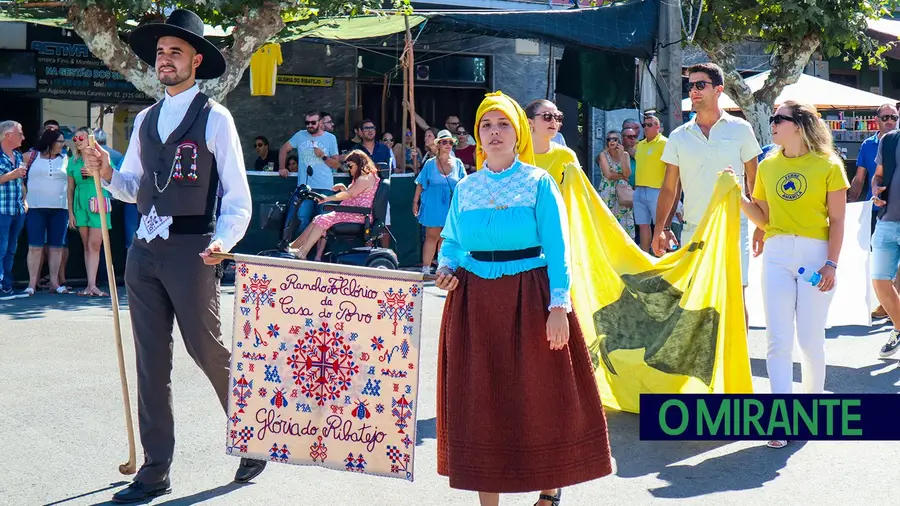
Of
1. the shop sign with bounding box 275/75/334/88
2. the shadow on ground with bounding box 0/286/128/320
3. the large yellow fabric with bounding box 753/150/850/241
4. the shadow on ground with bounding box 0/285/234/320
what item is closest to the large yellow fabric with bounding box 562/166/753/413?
the large yellow fabric with bounding box 753/150/850/241

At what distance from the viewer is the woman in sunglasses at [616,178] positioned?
1574 centimetres

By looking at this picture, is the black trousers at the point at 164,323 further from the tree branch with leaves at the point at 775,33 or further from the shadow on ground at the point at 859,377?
the tree branch with leaves at the point at 775,33

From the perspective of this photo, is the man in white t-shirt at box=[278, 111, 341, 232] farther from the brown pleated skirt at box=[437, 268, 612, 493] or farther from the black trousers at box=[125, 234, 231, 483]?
the brown pleated skirt at box=[437, 268, 612, 493]

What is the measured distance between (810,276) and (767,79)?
46.4ft

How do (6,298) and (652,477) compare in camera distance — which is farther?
(6,298)

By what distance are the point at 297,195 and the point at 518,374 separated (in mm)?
9138

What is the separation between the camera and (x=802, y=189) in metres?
6.39

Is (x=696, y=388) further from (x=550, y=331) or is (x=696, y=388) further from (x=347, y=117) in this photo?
(x=347, y=117)

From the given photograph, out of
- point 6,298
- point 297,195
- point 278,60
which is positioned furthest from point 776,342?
point 278,60

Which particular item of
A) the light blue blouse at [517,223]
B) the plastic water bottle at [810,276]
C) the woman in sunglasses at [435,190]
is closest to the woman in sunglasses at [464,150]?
the woman in sunglasses at [435,190]

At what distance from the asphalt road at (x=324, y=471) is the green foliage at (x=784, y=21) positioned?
1126 cm

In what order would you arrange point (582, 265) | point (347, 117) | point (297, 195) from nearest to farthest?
point (582, 265) → point (297, 195) → point (347, 117)

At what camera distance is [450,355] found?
4703 mm

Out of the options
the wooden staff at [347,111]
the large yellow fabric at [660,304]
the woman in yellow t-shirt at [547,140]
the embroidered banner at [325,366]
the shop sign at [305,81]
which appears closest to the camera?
the embroidered banner at [325,366]
